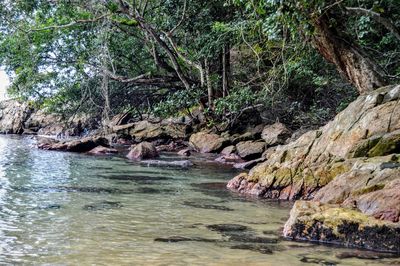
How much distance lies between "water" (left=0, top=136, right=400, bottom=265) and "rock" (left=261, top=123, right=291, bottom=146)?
21.0 feet

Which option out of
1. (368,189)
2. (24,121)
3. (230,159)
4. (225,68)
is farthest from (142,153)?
(24,121)

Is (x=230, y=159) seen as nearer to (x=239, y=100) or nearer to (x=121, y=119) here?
(x=239, y=100)

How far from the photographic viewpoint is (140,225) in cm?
625

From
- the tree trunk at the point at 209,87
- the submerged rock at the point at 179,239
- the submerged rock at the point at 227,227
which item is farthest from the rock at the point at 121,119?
the submerged rock at the point at 179,239

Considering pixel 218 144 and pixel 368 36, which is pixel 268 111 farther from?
pixel 368 36

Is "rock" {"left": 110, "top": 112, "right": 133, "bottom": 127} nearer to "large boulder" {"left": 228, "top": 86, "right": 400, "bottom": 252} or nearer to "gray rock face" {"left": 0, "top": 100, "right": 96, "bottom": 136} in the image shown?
"gray rock face" {"left": 0, "top": 100, "right": 96, "bottom": 136}

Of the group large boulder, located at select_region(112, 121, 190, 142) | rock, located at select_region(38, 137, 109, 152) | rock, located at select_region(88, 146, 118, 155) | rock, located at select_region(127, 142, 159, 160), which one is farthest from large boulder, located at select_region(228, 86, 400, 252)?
large boulder, located at select_region(112, 121, 190, 142)

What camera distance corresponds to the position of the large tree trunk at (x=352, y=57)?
1017cm

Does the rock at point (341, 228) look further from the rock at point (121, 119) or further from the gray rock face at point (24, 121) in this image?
the gray rock face at point (24, 121)

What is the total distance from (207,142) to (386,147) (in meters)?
11.6

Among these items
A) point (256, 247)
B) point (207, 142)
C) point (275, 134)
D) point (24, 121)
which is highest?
point (24, 121)

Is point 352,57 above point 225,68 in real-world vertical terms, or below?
below

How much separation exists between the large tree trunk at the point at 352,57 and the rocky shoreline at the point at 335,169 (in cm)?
66

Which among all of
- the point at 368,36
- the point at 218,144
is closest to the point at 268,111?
the point at 218,144
